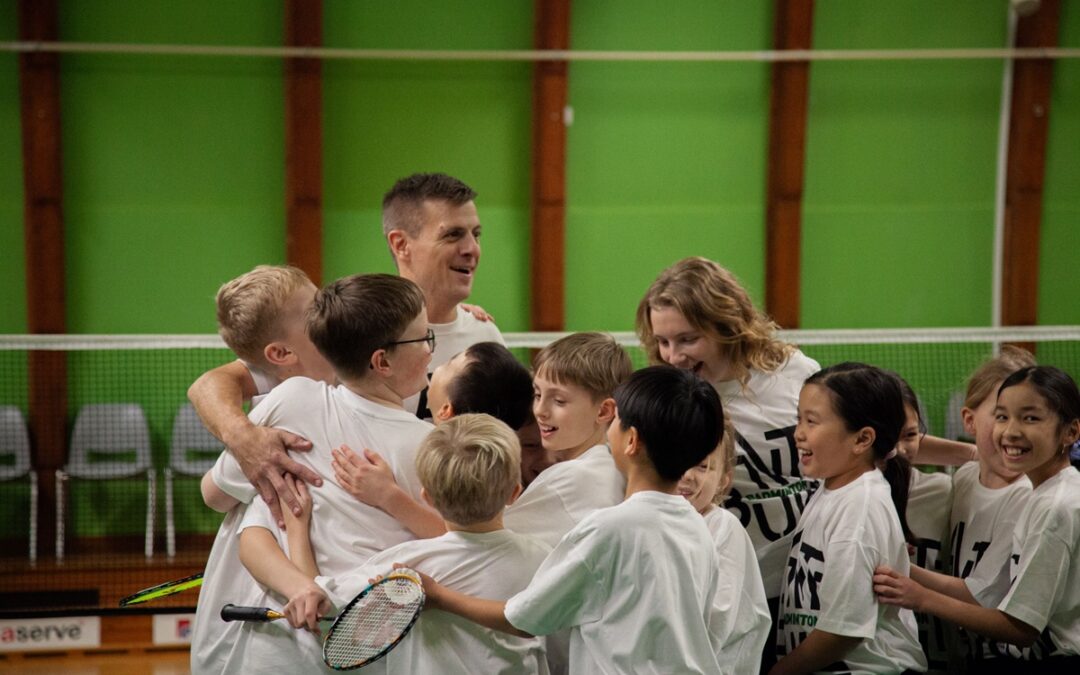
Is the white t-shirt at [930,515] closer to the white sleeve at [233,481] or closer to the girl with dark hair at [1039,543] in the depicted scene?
the girl with dark hair at [1039,543]

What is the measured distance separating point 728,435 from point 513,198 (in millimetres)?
8004

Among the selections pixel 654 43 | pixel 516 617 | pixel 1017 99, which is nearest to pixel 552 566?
pixel 516 617

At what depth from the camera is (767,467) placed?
13.8ft

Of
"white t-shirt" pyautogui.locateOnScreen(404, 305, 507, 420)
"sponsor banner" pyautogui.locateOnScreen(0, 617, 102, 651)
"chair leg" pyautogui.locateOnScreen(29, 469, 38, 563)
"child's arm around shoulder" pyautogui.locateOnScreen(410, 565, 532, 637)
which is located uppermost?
"white t-shirt" pyautogui.locateOnScreen(404, 305, 507, 420)

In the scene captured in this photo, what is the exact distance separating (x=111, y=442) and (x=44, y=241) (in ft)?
6.91

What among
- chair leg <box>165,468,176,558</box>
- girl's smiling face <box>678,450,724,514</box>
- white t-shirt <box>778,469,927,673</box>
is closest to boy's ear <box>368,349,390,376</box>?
girl's smiling face <box>678,450,724,514</box>

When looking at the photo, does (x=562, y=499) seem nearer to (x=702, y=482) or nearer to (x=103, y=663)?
(x=702, y=482)

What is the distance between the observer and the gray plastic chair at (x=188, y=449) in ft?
34.1

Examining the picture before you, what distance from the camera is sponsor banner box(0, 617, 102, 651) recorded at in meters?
8.30

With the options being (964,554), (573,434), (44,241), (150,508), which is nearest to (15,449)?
(150,508)

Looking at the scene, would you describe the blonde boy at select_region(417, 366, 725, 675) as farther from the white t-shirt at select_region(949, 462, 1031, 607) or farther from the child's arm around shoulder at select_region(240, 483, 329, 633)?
the white t-shirt at select_region(949, 462, 1031, 607)

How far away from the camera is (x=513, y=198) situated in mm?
11555

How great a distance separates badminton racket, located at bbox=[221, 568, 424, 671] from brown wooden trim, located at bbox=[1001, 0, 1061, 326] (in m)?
10.5

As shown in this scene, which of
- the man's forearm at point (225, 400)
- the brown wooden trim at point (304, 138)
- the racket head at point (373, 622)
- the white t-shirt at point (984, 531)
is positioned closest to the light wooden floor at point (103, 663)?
the brown wooden trim at point (304, 138)
